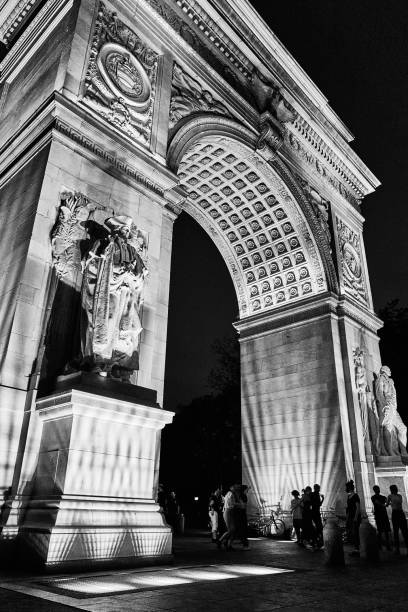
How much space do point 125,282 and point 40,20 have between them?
9.38 metres

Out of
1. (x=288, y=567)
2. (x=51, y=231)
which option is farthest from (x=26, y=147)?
(x=288, y=567)

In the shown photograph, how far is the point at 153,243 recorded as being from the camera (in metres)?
10.8

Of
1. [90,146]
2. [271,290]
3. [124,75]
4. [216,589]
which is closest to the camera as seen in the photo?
[216,589]

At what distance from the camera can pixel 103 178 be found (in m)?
10.3

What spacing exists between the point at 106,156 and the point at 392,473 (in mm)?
13093

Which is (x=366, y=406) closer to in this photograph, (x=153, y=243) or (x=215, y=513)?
(x=215, y=513)

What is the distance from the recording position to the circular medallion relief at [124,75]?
11.6 metres

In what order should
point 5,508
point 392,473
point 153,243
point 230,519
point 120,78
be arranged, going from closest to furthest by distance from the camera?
point 5,508 → point 153,243 → point 230,519 → point 120,78 → point 392,473

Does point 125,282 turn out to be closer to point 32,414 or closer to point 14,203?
point 32,414

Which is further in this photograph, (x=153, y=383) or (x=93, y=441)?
(x=153, y=383)

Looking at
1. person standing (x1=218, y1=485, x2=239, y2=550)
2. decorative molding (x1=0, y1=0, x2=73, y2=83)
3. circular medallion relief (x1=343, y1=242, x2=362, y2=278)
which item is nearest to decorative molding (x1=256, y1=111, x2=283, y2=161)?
circular medallion relief (x1=343, y1=242, x2=362, y2=278)

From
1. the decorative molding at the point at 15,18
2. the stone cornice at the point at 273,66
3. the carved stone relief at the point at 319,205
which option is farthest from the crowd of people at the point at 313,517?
the decorative molding at the point at 15,18

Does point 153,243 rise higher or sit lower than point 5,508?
higher

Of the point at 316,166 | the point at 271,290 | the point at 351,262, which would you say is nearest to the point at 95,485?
the point at 271,290
